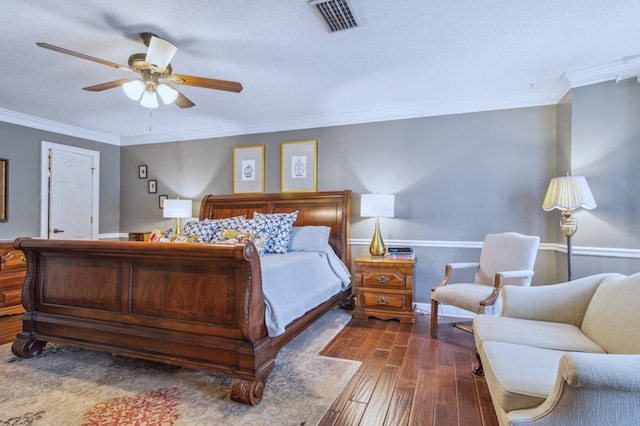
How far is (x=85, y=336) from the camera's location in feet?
7.79

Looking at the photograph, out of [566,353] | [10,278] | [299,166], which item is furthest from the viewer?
[299,166]

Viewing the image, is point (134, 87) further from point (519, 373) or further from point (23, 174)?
point (23, 174)

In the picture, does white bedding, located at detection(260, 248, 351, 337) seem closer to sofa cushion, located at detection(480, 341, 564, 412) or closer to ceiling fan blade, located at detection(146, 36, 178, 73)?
sofa cushion, located at detection(480, 341, 564, 412)

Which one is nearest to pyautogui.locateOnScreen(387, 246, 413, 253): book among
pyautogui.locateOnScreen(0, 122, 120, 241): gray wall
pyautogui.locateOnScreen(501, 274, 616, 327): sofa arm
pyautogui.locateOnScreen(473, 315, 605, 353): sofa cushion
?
pyautogui.locateOnScreen(501, 274, 616, 327): sofa arm

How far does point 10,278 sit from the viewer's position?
3.69 meters

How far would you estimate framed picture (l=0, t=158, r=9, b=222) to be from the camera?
4.07m

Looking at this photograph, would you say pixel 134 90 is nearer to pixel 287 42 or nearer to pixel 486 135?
pixel 287 42

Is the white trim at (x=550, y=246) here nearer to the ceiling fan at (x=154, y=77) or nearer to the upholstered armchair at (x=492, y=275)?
the upholstered armchair at (x=492, y=275)

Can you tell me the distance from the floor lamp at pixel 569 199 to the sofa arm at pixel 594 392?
2.15 meters

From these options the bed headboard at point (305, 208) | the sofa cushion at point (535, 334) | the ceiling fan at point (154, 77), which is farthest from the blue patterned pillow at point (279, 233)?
the sofa cushion at point (535, 334)

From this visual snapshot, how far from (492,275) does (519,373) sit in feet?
6.43

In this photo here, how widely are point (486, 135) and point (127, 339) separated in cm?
384

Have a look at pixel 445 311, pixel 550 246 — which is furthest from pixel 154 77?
pixel 550 246

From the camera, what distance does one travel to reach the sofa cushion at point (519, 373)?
3.91 feet
